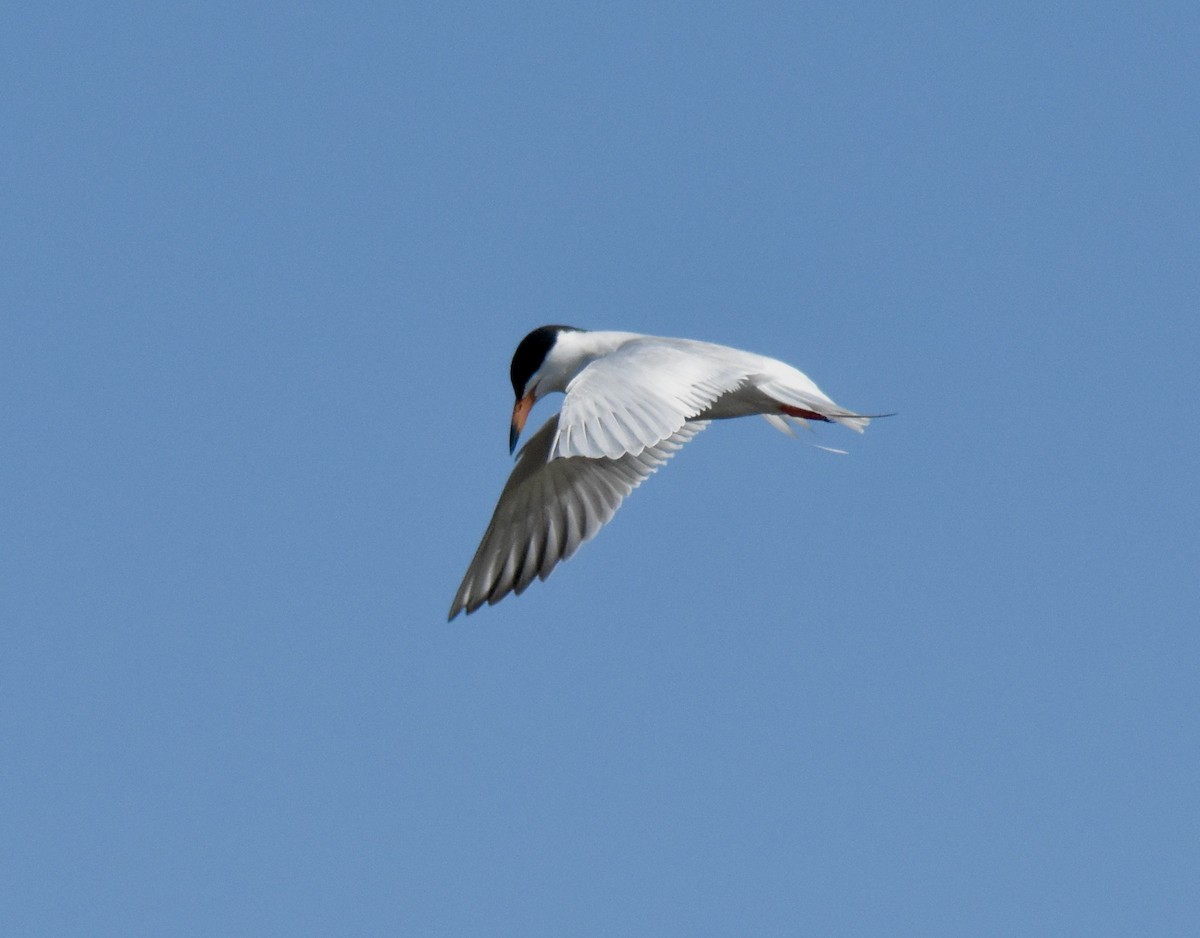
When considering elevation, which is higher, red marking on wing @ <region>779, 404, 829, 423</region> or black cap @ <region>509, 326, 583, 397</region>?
black cap @ <region>509, 326, 583, 397</region>

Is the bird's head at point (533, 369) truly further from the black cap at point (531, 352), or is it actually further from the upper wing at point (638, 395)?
the upper wing at point (638, 395)

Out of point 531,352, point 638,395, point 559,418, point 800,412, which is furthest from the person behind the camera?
point 531,352

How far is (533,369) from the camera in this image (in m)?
10.5

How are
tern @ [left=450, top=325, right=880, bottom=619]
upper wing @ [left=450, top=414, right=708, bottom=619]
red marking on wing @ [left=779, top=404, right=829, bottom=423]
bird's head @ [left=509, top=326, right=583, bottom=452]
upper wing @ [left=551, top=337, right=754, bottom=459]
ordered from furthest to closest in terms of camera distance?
bird's head @ [left=509, top=326, right=583, bottom=452] → upper wing @ [left=450, top=414, right=708, bottom=619] → red marking on wing @ [left=779, top=404, right=829, bottom=423] → tern @ [left=450, top=325, right=880, bottom=619] → upper wing @ [left=551, top=337, right=754, bottom=459]

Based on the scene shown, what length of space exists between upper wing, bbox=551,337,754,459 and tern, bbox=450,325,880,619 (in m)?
0.01

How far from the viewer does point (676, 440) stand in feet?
32.0

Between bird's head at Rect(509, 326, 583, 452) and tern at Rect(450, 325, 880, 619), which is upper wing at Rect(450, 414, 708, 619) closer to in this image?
tern at Rect(450, 325, 880, 619)

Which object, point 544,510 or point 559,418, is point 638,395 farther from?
point 544,510

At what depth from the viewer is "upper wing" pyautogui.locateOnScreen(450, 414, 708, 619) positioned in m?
9.60

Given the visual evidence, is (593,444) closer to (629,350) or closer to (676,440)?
(629,350)

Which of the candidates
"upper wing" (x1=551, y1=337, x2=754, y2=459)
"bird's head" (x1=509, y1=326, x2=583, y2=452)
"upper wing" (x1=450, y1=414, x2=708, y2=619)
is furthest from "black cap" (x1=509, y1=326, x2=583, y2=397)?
"upper wing" (x1=551, y1=337, x2=754, y2=459)

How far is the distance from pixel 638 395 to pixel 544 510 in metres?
2.12

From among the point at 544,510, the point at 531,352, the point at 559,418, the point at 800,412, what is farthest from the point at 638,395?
the point at 531,352

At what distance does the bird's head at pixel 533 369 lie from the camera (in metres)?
10.4
